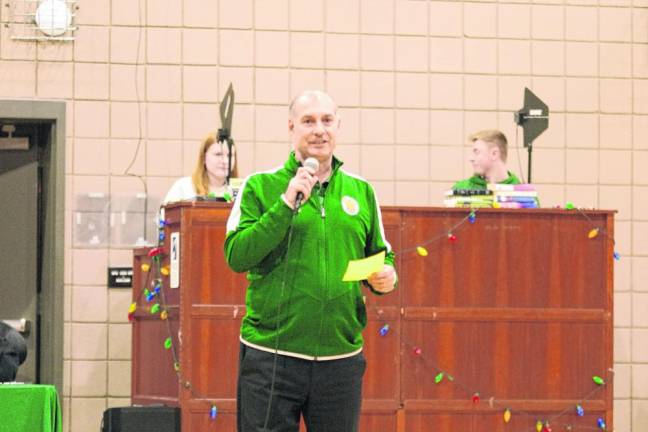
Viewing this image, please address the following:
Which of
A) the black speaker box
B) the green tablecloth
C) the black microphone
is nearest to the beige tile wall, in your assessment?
the black speaker box

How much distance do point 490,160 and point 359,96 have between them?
107 cm

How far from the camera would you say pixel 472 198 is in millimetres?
6184

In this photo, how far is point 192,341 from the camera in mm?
5703

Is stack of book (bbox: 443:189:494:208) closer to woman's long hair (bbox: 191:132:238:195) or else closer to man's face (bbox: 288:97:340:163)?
woman's long hair (bbox: 191:132:238:195)

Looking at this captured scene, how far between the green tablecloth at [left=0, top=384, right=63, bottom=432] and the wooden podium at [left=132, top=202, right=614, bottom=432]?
1792mm

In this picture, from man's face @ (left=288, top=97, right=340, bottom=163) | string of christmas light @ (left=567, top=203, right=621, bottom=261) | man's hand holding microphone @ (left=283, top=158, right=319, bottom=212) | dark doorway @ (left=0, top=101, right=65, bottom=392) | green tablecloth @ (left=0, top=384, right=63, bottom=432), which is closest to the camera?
man's hand holding microphone @ (left=283, top=158, right=319, bottom=212)

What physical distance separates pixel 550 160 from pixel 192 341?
3.12 m

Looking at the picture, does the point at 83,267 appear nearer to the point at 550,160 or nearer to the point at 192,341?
the point at 192,341

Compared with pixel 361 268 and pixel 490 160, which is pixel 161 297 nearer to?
pixel 490 160

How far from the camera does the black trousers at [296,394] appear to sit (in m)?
3.71

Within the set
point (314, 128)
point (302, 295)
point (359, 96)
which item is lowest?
point (302, 295)

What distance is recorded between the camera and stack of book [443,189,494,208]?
6180mm

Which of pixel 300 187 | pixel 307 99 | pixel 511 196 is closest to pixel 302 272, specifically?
pixel 300 187

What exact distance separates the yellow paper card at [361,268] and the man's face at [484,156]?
3376mm
